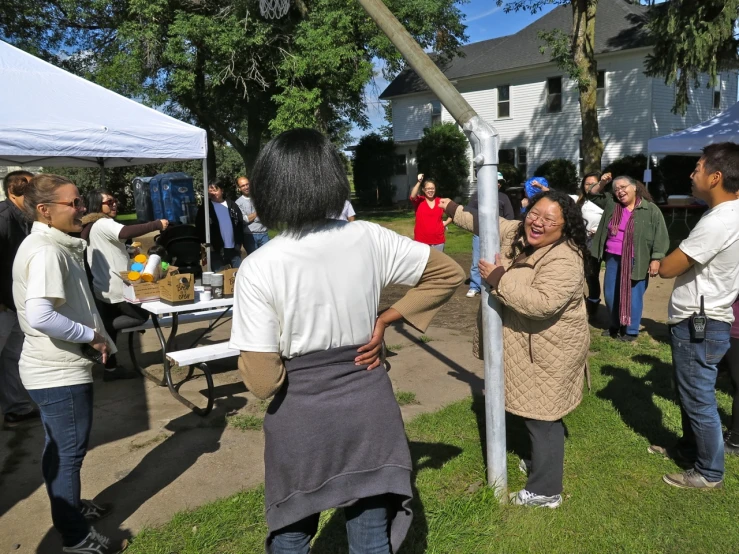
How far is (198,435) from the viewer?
446 cm

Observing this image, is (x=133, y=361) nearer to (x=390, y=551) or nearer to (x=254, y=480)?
(x=254, y=480)

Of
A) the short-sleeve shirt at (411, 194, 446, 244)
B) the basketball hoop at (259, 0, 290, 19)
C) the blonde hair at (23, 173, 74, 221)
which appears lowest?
the short-sleeve shirt at (411, 194, 446, 244)

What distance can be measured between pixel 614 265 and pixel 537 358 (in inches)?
160

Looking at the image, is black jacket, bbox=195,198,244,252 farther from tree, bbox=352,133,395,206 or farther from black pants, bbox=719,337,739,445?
tree, bbox=352,133,395,206

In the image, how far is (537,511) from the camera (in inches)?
128

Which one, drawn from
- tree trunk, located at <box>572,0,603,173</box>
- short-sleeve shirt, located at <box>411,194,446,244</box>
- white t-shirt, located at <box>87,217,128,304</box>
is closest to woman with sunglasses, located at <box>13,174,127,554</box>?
white t-shirt, located at <box>87,217,128,304</box>

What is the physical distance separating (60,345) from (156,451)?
1.67 meters

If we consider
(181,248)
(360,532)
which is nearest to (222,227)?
(181,248)

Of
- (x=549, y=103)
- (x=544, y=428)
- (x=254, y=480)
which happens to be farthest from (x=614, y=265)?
(x=549, y=103)

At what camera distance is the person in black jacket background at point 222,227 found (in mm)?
8578

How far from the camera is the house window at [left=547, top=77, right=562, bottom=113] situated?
2562 cm

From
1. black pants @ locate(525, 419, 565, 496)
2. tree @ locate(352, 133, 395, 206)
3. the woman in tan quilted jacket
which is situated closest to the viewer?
the woman in tan quilted jacket

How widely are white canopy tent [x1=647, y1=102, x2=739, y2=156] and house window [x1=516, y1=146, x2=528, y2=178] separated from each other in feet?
50.6

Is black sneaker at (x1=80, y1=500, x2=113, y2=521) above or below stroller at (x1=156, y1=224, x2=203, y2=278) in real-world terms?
below
